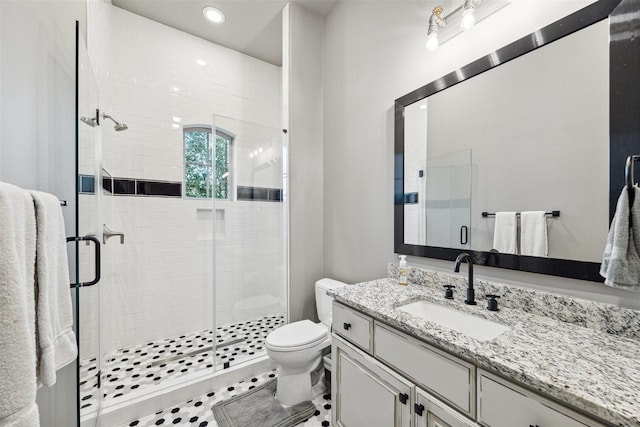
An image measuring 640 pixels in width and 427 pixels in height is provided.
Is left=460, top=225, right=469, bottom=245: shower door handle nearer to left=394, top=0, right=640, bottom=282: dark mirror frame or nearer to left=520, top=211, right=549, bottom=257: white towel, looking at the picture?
left=394, top=0, right=640, bottom=282: dark mirror frame

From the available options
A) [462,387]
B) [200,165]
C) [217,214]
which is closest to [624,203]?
[462,387]

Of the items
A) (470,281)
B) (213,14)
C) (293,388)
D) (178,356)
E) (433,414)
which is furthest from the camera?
(213,14)

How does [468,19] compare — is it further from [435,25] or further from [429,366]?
[429,366]

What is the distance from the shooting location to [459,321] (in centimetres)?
122

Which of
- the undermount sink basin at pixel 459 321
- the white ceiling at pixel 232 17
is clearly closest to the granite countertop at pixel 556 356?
the undermount sink basin at pixel 459 321

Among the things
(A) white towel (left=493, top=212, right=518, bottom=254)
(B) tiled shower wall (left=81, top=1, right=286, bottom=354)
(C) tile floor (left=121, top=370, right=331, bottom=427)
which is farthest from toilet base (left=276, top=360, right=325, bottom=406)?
(A) white towel (left=493, top=212, right=518, bottom=254)

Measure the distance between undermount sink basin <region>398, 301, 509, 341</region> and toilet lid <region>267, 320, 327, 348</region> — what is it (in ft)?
2.37

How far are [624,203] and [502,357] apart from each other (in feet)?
2.15

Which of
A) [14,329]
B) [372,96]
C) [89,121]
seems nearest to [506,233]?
[372,96]

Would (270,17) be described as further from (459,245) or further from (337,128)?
(459,245)

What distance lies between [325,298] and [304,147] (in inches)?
52.6

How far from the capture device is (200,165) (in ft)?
8.82

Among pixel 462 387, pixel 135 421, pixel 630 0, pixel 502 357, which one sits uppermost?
pixel 630 0

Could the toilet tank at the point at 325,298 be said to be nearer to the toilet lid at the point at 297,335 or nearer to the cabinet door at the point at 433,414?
the toilet lid at the point at 297,335
